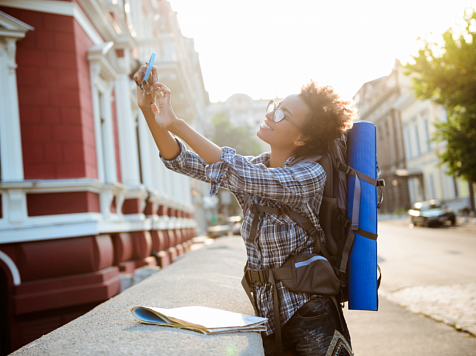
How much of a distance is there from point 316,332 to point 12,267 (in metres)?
4.81

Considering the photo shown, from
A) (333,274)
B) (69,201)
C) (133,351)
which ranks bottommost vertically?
(133,351)

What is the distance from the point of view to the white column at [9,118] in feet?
18.9

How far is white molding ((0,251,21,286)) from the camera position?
18.1 ft

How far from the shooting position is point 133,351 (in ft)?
4.79

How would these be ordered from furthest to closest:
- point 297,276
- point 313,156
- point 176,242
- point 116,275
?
point 176,242
point 116,275
point 313,156
point 297,276

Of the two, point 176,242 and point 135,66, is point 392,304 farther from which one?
point 176,242

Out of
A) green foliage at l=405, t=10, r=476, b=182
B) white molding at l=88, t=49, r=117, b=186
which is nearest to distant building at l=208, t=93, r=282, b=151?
green foliage at l=405, t=10, r=476, b=182

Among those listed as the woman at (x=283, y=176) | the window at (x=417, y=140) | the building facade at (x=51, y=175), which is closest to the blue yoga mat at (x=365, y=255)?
the woman at (x=283, y=176)

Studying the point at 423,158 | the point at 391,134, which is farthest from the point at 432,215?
the point at 391,134

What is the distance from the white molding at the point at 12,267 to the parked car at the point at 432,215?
23.9 meters

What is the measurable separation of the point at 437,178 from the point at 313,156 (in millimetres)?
44031

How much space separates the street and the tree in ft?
23.6

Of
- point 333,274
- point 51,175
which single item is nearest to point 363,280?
point 333,274

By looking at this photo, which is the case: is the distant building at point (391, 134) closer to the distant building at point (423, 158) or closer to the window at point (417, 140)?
the distant building at point (423, 158)
